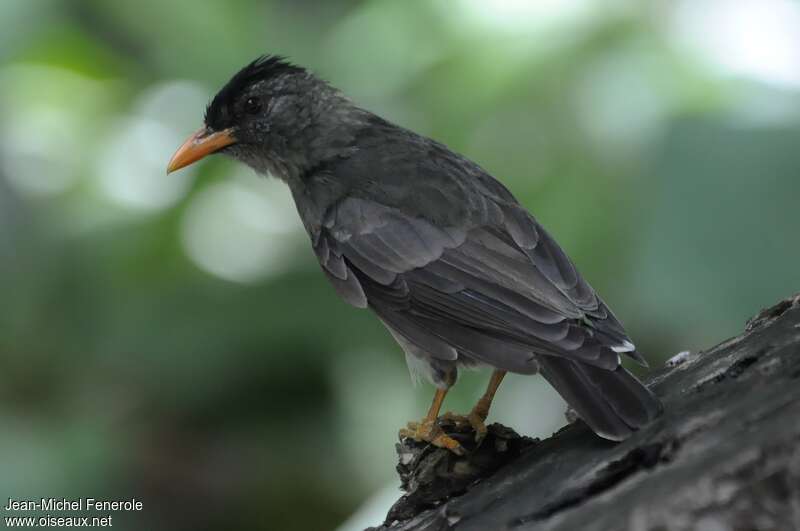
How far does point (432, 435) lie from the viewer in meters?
3.81

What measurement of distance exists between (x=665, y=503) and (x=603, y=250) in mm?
2699

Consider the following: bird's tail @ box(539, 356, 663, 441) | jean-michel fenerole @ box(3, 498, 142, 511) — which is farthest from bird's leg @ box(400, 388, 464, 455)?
jean-michel fenerole @ box(3, 498, 142, 511)

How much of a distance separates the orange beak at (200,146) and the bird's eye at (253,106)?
0.41 ft

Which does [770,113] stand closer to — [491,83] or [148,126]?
[491,83]

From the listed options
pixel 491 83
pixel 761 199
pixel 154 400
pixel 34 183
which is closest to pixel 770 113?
pixel 761 199

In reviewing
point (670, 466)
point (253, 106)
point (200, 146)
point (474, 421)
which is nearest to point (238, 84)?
point (253, 106)

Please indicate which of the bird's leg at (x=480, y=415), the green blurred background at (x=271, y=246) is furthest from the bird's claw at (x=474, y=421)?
the green blurred background at (x=271, y=246)

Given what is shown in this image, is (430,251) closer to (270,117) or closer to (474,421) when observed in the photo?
(474,421)

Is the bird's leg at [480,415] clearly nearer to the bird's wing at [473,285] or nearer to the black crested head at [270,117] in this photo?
the bird's wing at [473,285]

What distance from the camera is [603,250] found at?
5027 mm

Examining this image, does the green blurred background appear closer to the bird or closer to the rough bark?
the bird

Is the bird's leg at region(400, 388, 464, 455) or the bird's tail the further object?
the bird's leg at region(400, 388, 464, 455)

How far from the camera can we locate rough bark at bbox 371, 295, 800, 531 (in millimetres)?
2381

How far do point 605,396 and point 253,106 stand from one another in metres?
2.70
